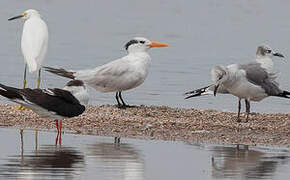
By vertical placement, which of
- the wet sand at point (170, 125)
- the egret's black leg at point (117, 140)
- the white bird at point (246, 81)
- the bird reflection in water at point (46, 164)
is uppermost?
the white bird at point (246, 81)

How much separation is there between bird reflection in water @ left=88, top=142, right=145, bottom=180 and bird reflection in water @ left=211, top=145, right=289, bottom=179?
791 millimetres

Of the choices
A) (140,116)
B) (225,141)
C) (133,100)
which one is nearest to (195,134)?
(225,141)

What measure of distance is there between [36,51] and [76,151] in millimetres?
3926

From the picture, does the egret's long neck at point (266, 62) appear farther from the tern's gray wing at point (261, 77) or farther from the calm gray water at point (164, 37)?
the calm gray water at point (164, 37)

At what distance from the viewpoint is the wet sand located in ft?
38.9

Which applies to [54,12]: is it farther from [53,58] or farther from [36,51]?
[36,51]

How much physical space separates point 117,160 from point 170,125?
8.45ft

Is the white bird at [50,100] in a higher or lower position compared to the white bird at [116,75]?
lower

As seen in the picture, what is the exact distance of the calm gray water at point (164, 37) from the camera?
16875 millimetres

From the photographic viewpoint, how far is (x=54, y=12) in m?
27.7

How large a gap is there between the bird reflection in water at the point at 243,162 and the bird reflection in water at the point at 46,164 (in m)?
1.42

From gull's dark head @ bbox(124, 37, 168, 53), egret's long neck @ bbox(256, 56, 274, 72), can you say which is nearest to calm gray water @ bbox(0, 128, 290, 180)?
egret's long neck @ bbox(256, 56, 274, 72)

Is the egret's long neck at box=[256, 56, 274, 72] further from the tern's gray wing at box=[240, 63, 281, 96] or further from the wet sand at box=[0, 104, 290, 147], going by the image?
the wet sand at box=[0, 104, 290, 147]

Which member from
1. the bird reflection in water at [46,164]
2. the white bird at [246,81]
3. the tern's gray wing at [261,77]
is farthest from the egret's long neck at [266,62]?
the bird reflection in water at [46,164]
